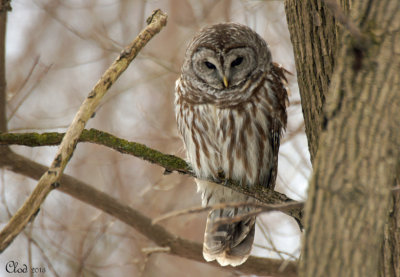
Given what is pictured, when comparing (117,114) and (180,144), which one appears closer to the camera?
(180,144)

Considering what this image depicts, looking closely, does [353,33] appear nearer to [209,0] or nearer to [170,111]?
[209,0]

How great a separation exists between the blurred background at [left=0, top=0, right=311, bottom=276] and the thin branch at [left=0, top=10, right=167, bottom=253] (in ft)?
7.75

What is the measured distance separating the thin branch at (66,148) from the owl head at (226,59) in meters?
1.42

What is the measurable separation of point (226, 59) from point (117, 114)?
3.32 m

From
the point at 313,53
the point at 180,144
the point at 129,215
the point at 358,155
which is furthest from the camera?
the point at 180,144

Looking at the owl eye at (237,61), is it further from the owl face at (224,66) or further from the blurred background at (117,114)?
the blurred background at (117,114)

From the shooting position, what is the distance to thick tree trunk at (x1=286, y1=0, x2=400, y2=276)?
5.71 feet

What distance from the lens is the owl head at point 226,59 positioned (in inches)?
168

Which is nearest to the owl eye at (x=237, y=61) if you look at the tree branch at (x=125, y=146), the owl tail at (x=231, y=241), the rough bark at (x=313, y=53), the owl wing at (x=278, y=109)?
the owl wing at (x=278, y=109)

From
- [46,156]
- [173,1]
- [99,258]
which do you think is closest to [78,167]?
[46,156]

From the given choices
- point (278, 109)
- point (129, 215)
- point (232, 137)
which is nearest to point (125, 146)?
point (129, 215)

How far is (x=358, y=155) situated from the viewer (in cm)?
178

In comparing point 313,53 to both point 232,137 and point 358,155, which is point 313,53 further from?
point 358,155

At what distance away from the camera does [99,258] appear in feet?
18.1
